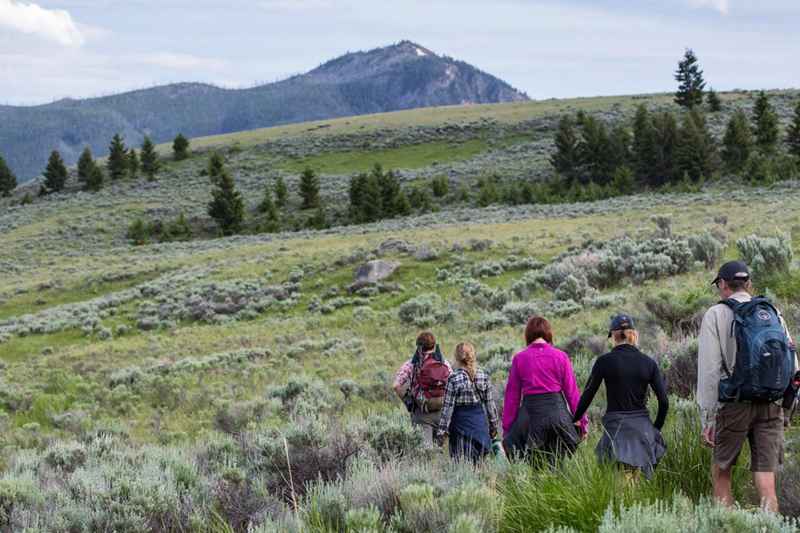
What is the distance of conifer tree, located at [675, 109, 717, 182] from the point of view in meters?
54.6

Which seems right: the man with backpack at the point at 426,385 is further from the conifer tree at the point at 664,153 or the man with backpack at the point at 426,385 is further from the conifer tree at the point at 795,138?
the conifer tree at the point at 795,138

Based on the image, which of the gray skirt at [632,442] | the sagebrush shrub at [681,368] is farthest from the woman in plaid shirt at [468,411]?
the sagebrush shrub at [681,368]

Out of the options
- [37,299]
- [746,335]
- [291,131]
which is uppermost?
[291,131]

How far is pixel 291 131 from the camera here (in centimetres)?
10850

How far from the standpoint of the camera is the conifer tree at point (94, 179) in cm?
8006

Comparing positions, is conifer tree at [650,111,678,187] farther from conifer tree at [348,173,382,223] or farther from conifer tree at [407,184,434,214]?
conifer tree at [348,173,382,223]

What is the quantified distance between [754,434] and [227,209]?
194 ft

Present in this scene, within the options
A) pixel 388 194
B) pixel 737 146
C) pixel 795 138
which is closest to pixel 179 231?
pixel 388 194

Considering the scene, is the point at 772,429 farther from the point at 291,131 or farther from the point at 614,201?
the point at 291,131

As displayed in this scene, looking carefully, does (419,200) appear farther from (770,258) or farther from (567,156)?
(770,258)

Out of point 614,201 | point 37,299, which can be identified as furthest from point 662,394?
point 614,201

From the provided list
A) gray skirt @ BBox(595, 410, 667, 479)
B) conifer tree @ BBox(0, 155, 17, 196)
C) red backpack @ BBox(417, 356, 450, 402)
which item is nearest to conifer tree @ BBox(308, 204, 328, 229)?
conifer tree @ BBox(0, 155, 17, 196)

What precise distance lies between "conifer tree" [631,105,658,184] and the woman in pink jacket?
55556mm

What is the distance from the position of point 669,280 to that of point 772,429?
41.1 feet
